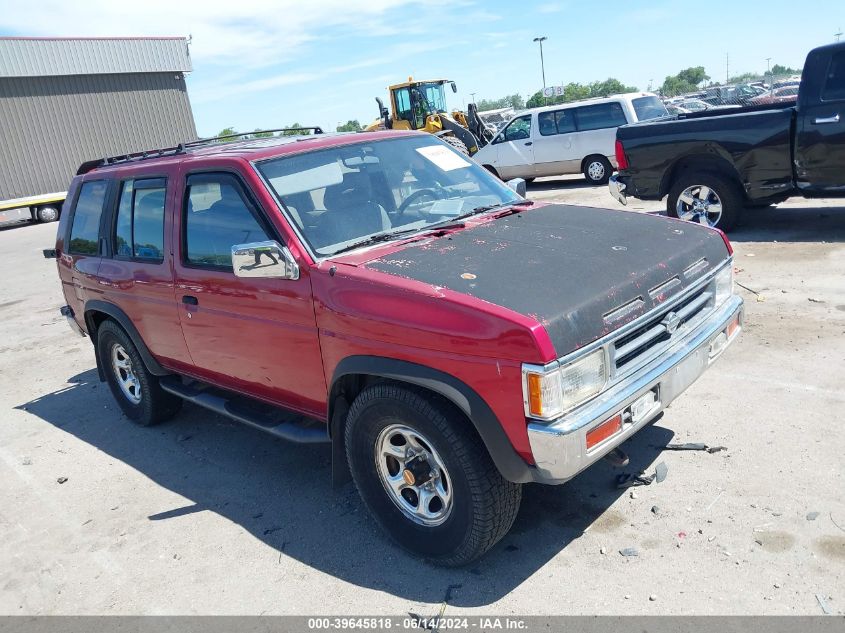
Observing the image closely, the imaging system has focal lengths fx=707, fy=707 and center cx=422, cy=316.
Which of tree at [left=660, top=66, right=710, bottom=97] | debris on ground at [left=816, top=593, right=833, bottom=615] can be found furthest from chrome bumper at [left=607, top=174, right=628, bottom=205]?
tree at [left=660, top=66, right=710, bottom=97]

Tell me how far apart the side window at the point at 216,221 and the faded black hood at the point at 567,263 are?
0.95m

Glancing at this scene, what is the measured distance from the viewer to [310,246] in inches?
147

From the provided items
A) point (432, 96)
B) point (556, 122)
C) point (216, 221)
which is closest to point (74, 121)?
point (432, 96)

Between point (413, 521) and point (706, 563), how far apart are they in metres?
1.36

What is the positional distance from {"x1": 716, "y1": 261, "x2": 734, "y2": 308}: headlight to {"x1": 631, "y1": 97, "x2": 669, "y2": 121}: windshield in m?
11.6

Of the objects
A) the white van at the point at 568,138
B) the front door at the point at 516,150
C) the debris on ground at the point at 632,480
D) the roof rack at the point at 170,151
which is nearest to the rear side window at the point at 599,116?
the white van at the point at 568,138

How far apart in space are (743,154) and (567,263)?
6136mm

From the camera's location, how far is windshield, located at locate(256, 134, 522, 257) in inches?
154

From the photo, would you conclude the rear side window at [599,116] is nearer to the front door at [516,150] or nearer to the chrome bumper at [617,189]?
the front door at [516,150]

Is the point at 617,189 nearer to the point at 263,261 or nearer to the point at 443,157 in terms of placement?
the point at 443,157

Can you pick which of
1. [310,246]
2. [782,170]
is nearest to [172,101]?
[782,170]

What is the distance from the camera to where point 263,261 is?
3602mm

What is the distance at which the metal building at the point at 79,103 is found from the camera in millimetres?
29531

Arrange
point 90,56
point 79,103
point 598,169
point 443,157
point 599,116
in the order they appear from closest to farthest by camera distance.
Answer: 1. point 443,157
2. point 599,116
3. point 598,169
4. point 90,56
5. point 79,103
